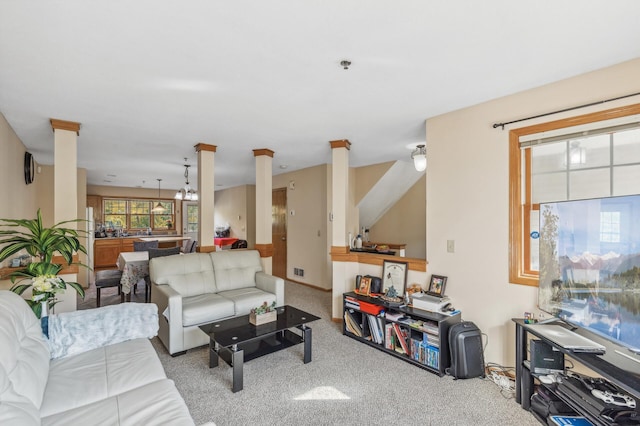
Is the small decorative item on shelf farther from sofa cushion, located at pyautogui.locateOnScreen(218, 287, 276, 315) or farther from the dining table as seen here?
the dining table

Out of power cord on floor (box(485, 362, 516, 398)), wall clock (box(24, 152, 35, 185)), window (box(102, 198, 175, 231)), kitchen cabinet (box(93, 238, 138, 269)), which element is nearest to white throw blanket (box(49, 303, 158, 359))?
power cord on floor (box(485, 362, 516, 398))

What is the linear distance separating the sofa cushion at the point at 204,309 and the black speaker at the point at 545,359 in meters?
2.70

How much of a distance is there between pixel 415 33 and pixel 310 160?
11.8ft

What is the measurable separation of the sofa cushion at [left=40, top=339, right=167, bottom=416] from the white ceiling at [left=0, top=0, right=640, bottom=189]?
1954 mm

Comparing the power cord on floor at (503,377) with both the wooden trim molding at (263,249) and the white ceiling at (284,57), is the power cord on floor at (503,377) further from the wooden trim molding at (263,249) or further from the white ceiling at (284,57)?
the wooden trim molding at (263,249)

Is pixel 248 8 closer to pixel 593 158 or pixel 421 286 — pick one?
pixel 593 158

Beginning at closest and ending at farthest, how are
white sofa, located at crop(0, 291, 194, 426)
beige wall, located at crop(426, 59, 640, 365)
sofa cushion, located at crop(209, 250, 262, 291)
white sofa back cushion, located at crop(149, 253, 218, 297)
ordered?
1. white sofa, located at crop(0, 291, 194, 426)
2. beige wall, located at crop(426, 59, 640, 365)
3. white sofa back cushion, located at crop(149, 253, 218, 297)
4. sofa cushion, located at crop(209, 250, 262, 291)

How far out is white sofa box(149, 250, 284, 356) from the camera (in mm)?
2926

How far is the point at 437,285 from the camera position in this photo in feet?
9.76

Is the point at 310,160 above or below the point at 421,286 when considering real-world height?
above

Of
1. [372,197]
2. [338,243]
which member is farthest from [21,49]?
[372,197]

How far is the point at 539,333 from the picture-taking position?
6.56 feet

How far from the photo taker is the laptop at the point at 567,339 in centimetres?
173

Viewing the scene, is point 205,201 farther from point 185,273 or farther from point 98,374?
point 98,374
